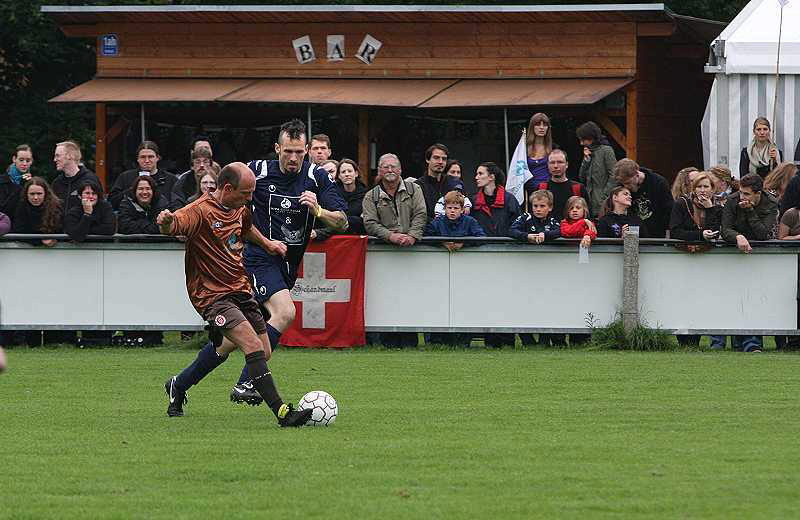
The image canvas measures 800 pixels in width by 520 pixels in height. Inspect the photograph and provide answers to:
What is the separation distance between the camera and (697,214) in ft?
56.5

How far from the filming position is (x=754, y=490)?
7.88 meters

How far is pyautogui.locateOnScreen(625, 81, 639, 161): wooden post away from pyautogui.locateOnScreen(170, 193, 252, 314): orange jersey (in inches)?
537

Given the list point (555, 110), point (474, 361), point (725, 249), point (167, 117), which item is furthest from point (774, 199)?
point (167, 117)

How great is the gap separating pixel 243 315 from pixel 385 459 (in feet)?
7.09

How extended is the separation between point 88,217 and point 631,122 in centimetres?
924

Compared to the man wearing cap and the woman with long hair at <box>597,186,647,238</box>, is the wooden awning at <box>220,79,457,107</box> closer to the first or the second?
the man wearing cap

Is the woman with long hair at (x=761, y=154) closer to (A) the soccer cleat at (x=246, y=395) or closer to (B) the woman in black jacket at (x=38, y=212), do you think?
(B) the woman in black jacket at (x=38, y=212)

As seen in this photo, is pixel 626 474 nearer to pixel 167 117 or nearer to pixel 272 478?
pixel 272 478

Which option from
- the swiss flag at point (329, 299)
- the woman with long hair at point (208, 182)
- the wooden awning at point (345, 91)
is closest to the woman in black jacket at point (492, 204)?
the swiss flag at point (329, 299)

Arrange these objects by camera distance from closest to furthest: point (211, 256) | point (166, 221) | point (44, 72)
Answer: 1. point (166, 221)
2. point (211, 256)
3. point (44, 72)

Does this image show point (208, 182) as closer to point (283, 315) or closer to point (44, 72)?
point (283, 315)

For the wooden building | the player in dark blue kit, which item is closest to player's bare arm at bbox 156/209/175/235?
the player in dark blue kit

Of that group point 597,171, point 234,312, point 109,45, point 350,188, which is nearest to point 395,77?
point 109,45

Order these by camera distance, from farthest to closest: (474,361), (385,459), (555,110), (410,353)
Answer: (555,110) → (410,353) → (474,361) → (385,459)
